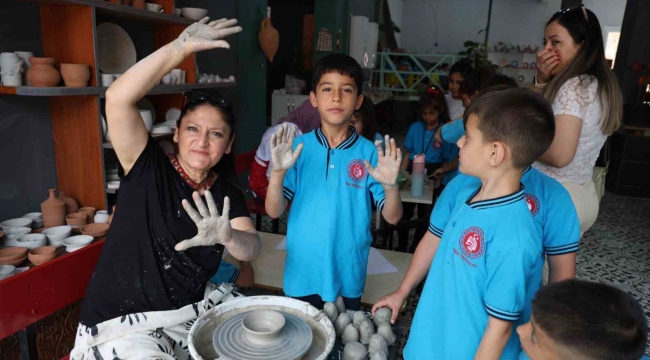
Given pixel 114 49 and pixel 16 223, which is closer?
pixel 16 223

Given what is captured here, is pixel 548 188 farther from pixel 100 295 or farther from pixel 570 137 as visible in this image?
pixel 100 295

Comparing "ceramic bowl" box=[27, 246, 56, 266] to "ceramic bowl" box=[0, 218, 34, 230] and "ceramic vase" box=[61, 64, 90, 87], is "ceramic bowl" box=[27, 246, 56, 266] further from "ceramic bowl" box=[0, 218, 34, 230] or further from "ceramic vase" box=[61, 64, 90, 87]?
"ceramic vase" box=[61, 64, 90, 87]

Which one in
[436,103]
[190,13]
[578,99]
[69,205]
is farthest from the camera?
[436,103]

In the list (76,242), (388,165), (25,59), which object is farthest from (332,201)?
(25,59)

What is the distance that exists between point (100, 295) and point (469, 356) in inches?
41.8

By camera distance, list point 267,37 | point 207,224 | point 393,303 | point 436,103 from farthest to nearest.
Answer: point 267,37, point 436,103, point 393,303, point 207,224

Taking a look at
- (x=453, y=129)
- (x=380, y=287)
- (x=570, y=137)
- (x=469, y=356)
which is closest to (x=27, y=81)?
(x=380, y=287)

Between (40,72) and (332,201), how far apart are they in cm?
155

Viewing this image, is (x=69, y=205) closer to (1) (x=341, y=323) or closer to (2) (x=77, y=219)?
(2) (x=77, y=219)

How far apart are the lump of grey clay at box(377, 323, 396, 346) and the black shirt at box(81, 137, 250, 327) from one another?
0.61m

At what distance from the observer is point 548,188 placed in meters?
1.21

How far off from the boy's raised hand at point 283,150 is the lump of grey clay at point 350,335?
0.55 meters

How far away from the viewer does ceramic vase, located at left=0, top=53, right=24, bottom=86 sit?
1.91 m

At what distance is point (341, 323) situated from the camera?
3.77 ft
